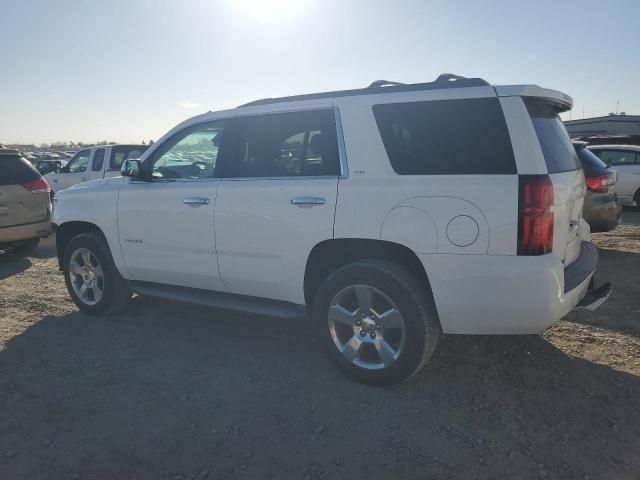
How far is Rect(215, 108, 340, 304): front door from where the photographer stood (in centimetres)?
361

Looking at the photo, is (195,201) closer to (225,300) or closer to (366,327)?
(225,300)

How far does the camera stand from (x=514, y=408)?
125 inches

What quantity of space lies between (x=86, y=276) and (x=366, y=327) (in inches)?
127

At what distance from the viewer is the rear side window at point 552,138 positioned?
3119 mm

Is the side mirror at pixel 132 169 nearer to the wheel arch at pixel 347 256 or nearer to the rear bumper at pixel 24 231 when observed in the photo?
the wheel arch at pixel 347 256

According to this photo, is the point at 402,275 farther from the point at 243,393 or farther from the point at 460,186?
the point at 243,393

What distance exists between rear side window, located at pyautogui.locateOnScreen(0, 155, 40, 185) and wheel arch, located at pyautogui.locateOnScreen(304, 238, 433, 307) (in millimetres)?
6254

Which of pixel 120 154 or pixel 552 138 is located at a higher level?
pixel 120 154

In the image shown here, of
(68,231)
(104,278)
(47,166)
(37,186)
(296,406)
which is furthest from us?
(47,166)

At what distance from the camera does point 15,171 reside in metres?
7.94

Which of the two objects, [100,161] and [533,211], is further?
[100,161]

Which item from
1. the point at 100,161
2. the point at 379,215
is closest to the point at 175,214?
the point at 379,215

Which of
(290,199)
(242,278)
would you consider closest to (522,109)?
(290,199)

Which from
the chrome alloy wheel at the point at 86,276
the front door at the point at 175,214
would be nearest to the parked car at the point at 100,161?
the chrome alloy wheel at the point at 86,276
